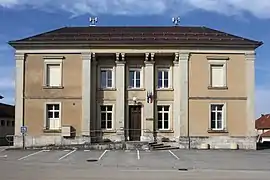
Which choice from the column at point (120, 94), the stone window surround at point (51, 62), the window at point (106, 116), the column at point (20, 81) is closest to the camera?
the column at point (20, 81)

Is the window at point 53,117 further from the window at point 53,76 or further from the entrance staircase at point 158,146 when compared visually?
the entrance staircase at point 158,146

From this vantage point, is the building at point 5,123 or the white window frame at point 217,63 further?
the building at point 5,123

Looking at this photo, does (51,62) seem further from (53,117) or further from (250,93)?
(250,93)

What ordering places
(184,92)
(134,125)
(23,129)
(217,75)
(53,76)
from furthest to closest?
1. (134,125)
2. (53,76)
3. (217,75)
4. (184,92)
5. (23,129)

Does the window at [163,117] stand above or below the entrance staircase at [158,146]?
above

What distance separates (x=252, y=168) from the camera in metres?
23.4

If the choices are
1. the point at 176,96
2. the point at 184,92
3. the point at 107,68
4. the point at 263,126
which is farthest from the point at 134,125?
the point at 263,126

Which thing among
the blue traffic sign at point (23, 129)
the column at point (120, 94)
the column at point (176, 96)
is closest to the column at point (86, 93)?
the column at point (120, 94)

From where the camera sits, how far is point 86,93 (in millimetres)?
38812

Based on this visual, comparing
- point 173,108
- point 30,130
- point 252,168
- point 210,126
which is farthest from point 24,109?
point 252,168

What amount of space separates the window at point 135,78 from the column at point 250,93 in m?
8.71

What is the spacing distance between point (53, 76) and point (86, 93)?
119 inches

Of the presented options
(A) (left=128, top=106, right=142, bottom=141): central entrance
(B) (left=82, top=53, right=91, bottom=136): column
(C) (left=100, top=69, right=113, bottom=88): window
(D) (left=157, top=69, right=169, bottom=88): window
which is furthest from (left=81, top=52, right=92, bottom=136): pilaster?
(D) (left=157, top=69, right=169, bottom=88): window

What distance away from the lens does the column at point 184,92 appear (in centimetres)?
3853
